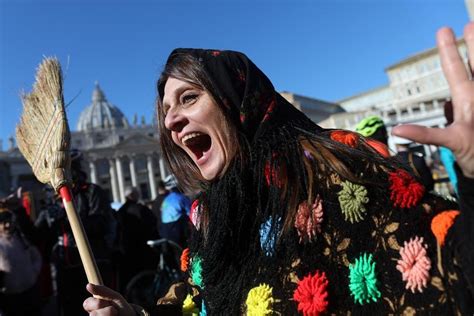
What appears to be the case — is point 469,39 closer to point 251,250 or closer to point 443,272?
point 443,272

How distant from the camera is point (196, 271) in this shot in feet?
5.51

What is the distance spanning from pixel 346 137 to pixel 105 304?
0.96m

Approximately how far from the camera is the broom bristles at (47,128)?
192 centimetres

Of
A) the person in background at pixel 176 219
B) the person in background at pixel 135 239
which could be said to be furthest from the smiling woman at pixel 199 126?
the person in background at pixel 135 239

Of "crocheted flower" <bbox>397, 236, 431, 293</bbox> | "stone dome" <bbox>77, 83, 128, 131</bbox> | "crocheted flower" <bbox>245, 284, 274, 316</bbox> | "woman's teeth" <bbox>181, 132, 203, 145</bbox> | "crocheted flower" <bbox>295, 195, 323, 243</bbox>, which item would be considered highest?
"stone dome" <bbox>77, 83, 128, 131</bbox>

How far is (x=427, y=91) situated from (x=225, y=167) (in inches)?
2893

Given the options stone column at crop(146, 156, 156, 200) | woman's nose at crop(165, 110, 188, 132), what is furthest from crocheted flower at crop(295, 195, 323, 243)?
stone column at crop(146, 156, 156, 200)

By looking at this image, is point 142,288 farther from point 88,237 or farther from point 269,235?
point 269,235

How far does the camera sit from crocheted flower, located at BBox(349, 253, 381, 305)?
1195mm

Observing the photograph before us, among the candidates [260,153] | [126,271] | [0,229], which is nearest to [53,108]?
[260,153]

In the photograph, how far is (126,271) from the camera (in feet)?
22.2

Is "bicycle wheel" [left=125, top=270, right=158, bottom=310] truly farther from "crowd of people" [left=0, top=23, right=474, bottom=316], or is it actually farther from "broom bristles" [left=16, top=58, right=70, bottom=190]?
"crowd of people" [left=0, top=23, right=474, bottom=316]

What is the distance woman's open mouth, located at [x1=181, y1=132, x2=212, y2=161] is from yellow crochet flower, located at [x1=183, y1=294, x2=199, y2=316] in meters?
0.53

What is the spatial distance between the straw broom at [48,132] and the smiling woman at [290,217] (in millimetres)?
491
